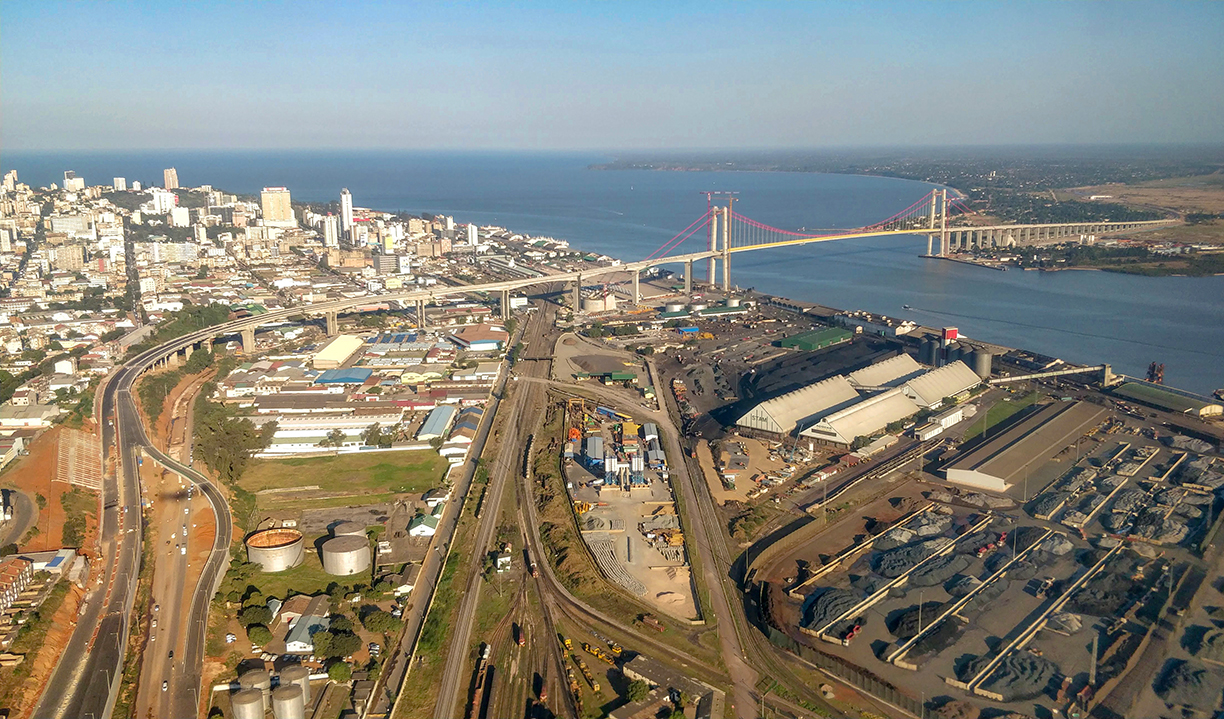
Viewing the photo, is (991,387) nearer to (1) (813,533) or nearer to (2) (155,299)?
(1) (813,533)

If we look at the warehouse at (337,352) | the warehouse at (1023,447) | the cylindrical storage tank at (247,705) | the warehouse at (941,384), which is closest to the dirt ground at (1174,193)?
the warehouse at (941,384)

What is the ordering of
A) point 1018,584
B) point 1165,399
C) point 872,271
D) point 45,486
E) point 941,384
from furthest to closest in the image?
point 872,271 < point 941,384 < point 1165,399 < point 45,486 < point 1018,584

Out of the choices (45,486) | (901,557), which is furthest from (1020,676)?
(45,486)

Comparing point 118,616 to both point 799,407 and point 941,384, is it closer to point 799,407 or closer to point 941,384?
point 799,407

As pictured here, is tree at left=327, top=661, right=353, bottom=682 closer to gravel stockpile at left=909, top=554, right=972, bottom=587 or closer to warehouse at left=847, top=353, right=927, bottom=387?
gravel stockpile at left=909, top=554, right=972, bottom=587

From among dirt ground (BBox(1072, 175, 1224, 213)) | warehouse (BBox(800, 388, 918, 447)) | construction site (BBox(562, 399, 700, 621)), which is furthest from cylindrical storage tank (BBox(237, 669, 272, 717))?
dirt ground (BBox(1072, 175, 1224, 213))

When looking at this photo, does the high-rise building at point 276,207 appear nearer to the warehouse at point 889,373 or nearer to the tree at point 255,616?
the warehouse at point 889,373

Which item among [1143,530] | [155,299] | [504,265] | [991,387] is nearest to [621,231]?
[504,265]
